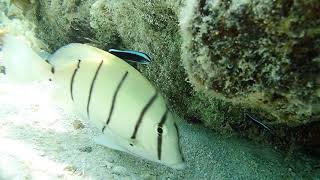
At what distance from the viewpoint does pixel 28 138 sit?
3.13 meters

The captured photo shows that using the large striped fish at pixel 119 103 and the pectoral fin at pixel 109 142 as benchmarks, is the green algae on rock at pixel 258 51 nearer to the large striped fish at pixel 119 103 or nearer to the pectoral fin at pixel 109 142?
the large striped fish at pixel 119 103

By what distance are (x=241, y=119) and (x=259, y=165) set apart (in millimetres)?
536

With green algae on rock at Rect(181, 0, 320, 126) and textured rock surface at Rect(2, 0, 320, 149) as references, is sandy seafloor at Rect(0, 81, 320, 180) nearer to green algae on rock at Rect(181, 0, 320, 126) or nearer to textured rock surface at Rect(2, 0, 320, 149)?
textured rock surface at Rect(2, 0, 320, 149)

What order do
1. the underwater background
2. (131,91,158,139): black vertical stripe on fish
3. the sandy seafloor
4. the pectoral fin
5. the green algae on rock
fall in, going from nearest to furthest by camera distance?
the green algae on rock
the underwater background
(131,91,158,139): black vertical stripe on fish
the pectoral fin
the sandy seafloor

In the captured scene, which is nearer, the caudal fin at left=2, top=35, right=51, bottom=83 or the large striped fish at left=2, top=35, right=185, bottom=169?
the large striped fish at left=2, top=35, right=185, bottom=169

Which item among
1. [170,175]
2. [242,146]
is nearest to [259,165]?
[242,146]

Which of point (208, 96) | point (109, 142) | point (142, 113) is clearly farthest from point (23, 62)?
point (208, 96)

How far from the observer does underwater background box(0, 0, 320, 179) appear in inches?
73.5

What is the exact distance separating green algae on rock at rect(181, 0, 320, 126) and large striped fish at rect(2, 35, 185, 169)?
0.42 m

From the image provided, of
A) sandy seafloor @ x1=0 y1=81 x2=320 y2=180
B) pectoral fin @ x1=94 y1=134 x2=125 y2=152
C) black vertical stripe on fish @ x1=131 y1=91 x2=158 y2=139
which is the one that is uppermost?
black vertical stripe on fish @ x1=131 y1=91 x2=158 y2=139

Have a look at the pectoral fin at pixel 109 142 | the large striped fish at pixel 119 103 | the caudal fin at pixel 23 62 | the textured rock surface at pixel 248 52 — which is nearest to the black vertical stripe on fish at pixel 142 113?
the large striped fish at pixel 119 103

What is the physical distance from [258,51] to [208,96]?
3.64 feet

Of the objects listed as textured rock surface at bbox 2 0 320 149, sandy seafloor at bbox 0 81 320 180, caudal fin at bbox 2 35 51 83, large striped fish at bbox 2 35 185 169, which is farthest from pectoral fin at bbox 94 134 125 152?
textured rock surface at bbox 2 0 320 149

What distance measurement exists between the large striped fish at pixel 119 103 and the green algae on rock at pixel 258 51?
423 mm
